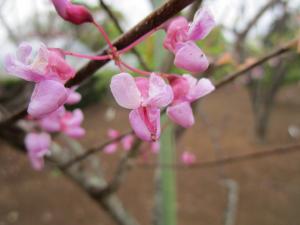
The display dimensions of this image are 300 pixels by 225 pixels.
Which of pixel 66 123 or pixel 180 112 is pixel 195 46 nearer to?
pixel 180 112

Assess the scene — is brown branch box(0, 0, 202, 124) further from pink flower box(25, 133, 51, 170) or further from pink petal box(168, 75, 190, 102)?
pink flower box(25, 133, 51, 170)

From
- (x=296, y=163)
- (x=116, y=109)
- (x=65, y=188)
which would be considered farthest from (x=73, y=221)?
(x=116, y=109)

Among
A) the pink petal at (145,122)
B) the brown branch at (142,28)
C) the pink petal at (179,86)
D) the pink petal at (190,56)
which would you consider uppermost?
the brown branch at (142,28)

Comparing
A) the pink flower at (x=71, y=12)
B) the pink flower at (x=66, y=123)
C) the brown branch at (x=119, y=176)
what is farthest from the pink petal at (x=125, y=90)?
the brown branch at (x=119, y=176)

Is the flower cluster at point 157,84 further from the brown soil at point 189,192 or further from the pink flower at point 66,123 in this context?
the brown soil at point 189,192

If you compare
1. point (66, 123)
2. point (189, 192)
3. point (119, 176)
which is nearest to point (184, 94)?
point (66, 123)

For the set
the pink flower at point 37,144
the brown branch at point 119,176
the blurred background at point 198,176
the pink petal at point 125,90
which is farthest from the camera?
the blurred background at point 198,176
